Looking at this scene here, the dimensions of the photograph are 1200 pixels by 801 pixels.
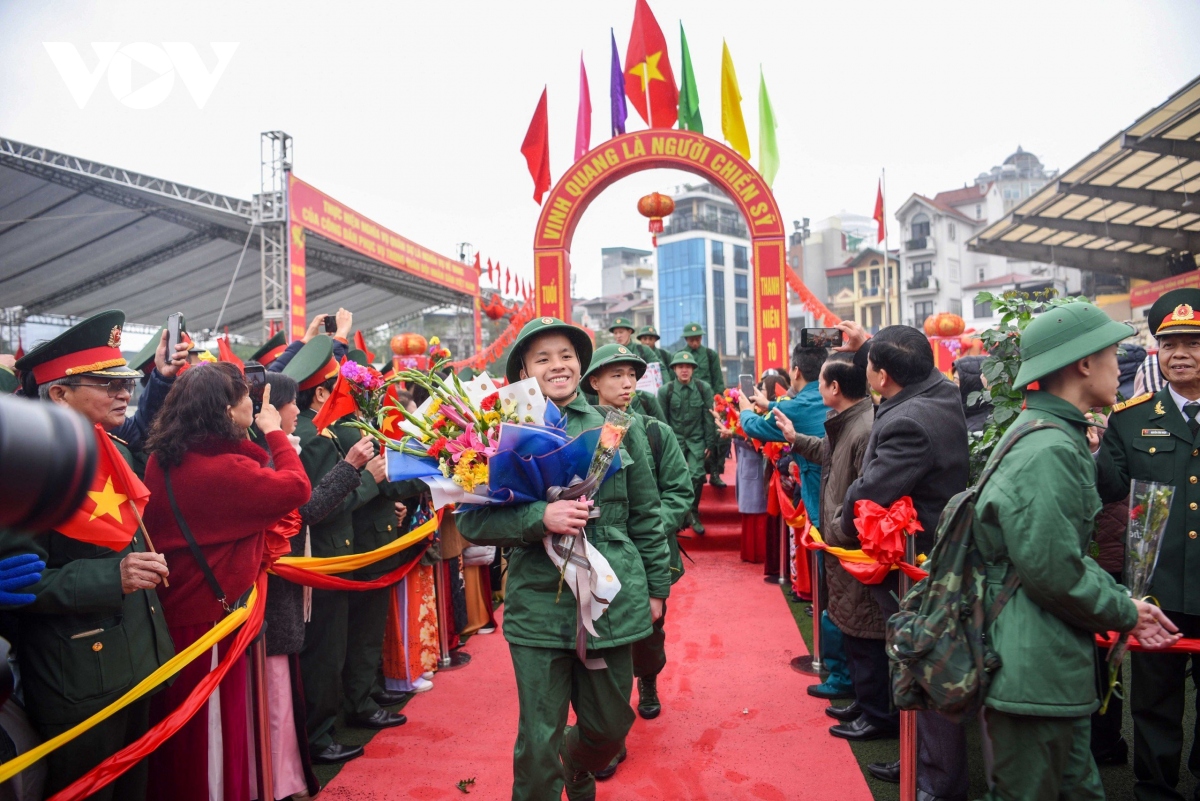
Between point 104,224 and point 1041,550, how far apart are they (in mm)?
15384

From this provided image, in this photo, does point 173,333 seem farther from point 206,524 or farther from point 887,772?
point 887,772

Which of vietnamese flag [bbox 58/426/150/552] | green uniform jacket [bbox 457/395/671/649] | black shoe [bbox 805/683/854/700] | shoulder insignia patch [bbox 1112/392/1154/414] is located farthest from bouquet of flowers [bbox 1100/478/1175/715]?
vietnamese flag [bbox 58/426/150/552]

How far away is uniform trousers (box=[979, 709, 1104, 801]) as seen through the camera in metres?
2.11

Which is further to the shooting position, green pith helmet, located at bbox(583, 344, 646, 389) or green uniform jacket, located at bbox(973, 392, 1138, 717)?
green pith helmet, located at bbox(583, 344, 646, 389)

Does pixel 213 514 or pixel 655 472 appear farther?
pixel 655 472

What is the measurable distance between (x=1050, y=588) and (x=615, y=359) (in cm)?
225

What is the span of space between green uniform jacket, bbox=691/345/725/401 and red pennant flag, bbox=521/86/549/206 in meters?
3.98

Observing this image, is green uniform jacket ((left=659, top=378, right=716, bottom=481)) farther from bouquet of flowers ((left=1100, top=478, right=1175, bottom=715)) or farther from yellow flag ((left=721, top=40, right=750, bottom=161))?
bouquet of flowers ((left=1100, top=478, right=1175, bottom=715))

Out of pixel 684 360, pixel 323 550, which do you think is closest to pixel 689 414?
pixel 684 360

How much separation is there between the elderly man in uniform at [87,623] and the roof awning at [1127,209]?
31.8 ft

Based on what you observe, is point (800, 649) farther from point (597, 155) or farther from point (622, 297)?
point (622, 297)

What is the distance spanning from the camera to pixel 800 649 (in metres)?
5.15

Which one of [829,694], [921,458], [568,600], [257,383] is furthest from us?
[829,694]

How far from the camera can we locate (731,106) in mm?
11195
